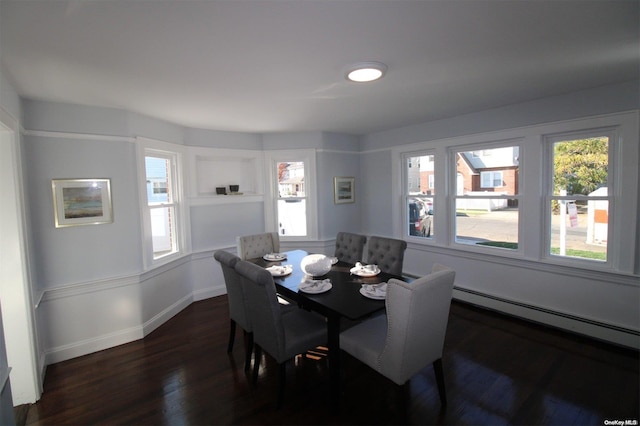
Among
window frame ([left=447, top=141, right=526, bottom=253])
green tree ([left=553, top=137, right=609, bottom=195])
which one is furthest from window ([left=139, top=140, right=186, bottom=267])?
green tree ([left=553, top=137, right=609, bottom=195])

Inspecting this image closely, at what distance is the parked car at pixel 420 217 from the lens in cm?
440

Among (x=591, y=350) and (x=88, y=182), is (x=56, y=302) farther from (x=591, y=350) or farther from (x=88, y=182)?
(x=591, y=350)

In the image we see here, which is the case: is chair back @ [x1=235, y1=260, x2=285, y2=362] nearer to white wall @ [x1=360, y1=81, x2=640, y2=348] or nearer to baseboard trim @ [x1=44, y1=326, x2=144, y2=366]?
Answer: baseboard trim @ [x1=44, y1=326, x2=144, y2=366]

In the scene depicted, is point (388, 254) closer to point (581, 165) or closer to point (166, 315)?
point (581, 165)

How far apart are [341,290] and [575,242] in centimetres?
257


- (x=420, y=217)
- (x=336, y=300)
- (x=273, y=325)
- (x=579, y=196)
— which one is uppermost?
(x=579, y=196)

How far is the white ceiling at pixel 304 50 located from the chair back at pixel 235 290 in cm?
143

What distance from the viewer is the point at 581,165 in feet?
10.0

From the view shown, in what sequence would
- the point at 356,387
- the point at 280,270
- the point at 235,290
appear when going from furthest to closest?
the point at 280,270
the point at 235,290
the point at 356,387

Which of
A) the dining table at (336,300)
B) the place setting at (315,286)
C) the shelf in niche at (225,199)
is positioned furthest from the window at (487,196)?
the shelf in niche at (225,199)

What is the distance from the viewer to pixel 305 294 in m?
2.40

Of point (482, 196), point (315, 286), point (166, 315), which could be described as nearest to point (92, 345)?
point (166, 315)

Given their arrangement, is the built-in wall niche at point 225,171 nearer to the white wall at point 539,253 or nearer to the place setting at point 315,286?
the white wall at point 539,253

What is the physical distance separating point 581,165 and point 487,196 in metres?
0.93
